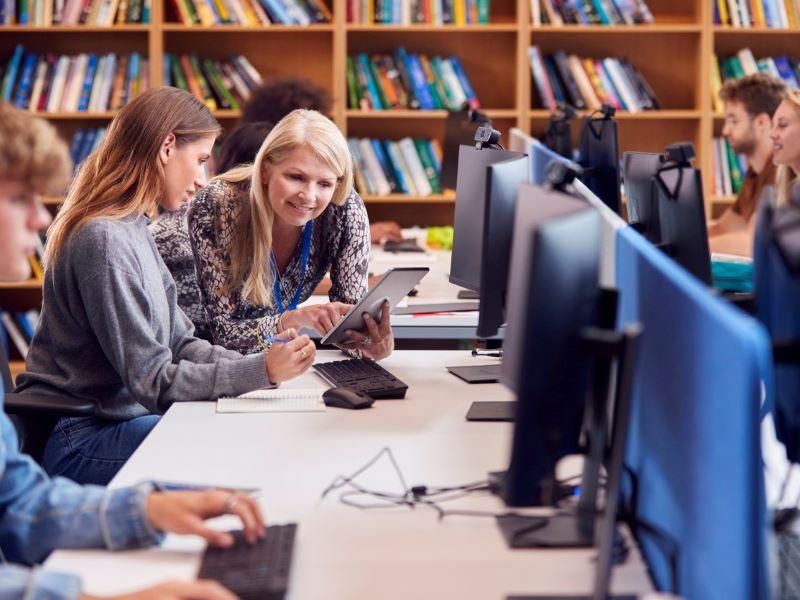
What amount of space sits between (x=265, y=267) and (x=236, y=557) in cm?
142

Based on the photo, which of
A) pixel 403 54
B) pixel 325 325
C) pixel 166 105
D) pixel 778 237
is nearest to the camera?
pixel 778 237

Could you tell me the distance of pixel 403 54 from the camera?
491 centimetres

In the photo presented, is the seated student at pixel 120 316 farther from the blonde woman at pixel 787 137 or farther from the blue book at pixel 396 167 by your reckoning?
the blue book at pixel 396 167

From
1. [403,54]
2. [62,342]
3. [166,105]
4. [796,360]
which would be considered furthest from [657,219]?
[403,54]

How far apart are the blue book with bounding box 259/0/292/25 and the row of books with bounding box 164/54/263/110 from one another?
0.25 metres

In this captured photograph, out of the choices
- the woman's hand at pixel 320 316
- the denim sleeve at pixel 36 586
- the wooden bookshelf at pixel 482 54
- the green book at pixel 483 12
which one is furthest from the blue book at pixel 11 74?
the denim sleeve at pixel 36 586

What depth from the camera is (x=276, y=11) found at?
4836 mm

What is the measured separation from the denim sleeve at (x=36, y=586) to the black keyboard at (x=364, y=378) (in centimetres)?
98

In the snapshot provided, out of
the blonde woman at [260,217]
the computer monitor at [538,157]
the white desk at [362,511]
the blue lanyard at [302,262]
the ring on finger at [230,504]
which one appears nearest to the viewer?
the white desk at [362,511]

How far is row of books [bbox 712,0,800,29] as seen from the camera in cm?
482

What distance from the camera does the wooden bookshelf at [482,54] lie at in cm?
490

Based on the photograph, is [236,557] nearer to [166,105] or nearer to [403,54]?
[166,105]

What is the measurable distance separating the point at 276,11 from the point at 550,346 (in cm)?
397

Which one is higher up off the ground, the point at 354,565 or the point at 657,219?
the point at 657,219
